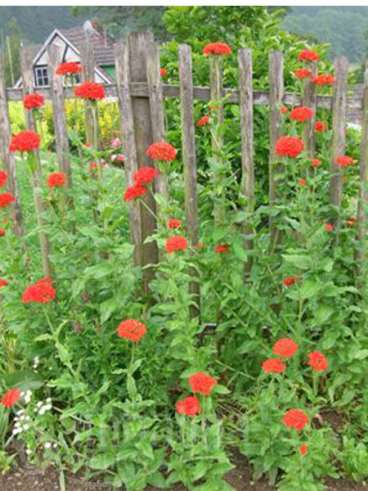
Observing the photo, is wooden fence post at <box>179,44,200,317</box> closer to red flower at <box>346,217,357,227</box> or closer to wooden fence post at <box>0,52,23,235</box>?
red flower at <box>346,217,357,227</box>

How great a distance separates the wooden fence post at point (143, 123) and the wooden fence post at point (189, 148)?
251 millimetres

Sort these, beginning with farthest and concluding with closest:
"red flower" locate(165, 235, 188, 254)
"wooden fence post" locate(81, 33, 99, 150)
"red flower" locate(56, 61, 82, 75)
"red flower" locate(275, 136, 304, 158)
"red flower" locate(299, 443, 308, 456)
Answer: "wooden fence post" locate(81, 33, 99, 150)
"red flower" locate(56, 61, 82, 75)
"red flower" locate(275, 136, 304, 158)
"red flower" locate(165, 235, 188, 254)
"red flower" locate(299, 443, 308, 456)

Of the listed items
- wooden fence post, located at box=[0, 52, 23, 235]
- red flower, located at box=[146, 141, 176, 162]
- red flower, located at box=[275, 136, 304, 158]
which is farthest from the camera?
wooden fence post, located at box=[0, 52, 23, 235]

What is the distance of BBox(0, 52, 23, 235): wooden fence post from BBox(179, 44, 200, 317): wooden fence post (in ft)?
4.01

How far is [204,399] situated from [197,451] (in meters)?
0.22

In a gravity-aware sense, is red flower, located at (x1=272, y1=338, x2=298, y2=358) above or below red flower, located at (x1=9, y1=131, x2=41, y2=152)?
below

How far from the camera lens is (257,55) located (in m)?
4.73

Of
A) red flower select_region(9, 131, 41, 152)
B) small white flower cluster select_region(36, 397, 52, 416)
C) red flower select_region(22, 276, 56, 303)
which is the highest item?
red flower select_region(9, 131, 41, 152)

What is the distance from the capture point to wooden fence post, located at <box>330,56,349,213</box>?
3453 millimetres

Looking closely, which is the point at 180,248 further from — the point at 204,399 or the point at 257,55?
the point at 257,55

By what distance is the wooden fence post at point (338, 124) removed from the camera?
3453mm

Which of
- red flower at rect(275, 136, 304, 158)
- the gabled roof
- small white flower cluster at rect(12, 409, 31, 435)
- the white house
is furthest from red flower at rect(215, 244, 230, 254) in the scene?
the gabled roof

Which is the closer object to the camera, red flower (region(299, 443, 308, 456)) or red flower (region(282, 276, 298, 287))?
red flower (region(299, 443, 308, 456))

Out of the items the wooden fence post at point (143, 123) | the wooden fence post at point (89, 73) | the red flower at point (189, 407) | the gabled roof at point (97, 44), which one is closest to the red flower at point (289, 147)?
the wooden fence post at point (143, 123)
